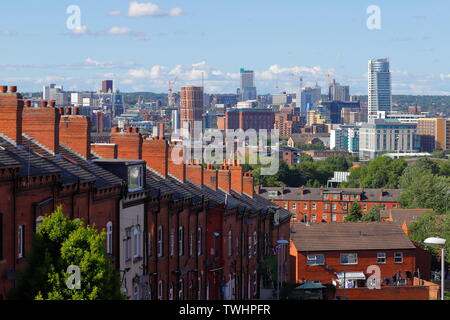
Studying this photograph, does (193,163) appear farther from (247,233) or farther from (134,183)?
(134,183)

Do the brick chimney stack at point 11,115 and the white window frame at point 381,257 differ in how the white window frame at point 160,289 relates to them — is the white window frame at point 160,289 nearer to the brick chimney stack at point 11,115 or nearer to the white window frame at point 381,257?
the brick chimney stack at point 11,115

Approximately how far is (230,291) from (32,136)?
59.2 feet

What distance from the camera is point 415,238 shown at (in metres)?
84.2

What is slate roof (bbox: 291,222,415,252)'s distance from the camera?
68.4 m

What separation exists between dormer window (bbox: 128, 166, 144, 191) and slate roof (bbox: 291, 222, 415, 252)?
33.6m

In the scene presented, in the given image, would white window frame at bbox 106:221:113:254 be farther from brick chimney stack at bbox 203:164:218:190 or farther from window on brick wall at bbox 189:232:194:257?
brick chimney stack at bbox 203:164:218:190

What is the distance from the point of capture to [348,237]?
6931 cm

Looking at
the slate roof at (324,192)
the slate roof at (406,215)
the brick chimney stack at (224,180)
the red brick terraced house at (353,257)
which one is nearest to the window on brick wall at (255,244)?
the brick chimney stack at (224,180)

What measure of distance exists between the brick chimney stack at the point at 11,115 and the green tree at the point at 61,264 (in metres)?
7.61

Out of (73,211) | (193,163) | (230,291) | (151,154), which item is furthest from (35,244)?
(193,163)

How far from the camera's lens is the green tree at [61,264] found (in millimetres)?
21234

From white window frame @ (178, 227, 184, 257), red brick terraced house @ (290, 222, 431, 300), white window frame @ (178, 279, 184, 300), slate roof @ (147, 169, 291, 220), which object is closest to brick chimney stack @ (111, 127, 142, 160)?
slate roof @ (147, 169, 291, 220)

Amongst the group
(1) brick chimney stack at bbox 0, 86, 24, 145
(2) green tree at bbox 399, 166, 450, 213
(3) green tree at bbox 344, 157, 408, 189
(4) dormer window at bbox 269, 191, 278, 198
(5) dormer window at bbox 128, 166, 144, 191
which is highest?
(1) brick chimney stack at bbox 0, 86, 24, 145

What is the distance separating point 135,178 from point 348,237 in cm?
3689
